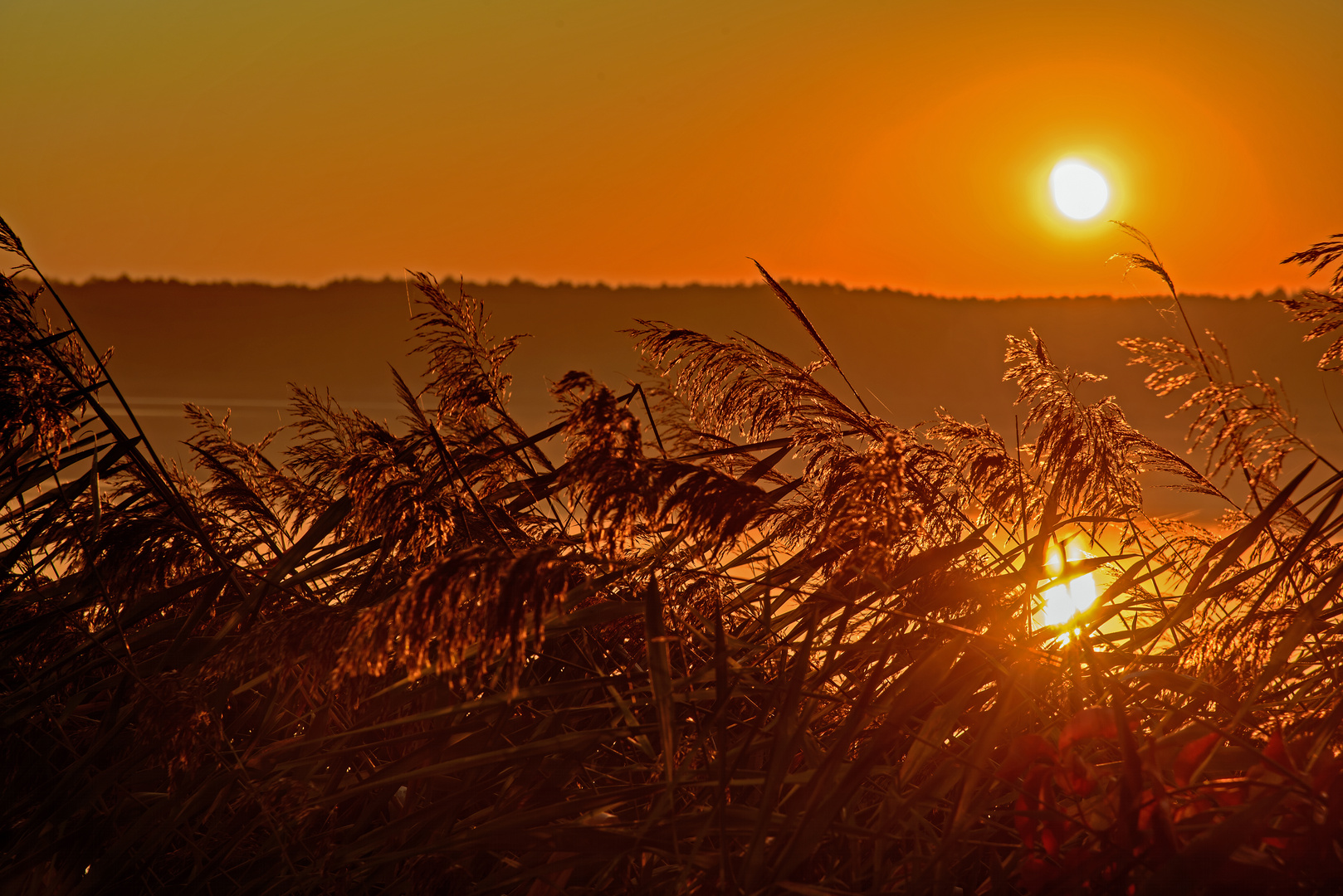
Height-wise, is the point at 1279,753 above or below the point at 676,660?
below

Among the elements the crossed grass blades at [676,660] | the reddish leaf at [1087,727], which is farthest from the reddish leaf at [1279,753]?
the reddish leaf at [1087,727]

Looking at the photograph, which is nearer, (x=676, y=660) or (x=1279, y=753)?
(x=1279, y=753)

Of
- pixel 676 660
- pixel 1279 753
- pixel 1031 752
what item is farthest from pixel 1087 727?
pixel 676 660

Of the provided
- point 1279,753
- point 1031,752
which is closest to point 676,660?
point 1031,752

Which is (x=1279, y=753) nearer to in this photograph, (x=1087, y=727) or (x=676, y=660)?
(x=1087, y=727)

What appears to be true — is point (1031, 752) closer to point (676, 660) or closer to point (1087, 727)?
point (1087, 727)

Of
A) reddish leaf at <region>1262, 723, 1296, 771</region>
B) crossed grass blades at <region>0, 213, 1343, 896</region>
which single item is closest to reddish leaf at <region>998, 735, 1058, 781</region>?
crossed grass blades at <region>0, 213, 1343, 896</region>

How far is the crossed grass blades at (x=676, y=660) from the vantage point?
1.08 meters

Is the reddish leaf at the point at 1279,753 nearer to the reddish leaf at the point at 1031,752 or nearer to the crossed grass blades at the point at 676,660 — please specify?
the crossed grass blades at the point at 676,660

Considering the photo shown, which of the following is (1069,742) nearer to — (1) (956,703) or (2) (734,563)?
(1) (956,703)

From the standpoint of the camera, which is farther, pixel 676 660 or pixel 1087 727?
pixel 676 660

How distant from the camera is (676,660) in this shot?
5.74ft

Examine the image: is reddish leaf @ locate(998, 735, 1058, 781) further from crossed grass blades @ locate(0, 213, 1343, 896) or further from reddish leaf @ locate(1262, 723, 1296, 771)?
reddish leaf @ locate(1262, 723, 1296, 771)

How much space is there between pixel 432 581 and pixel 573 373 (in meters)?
0.29
